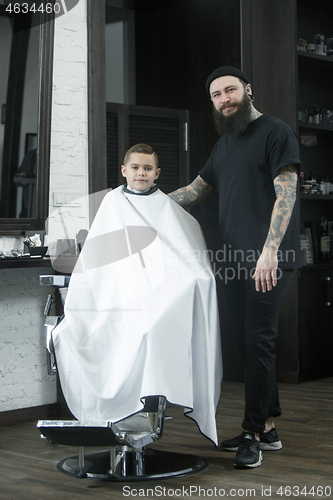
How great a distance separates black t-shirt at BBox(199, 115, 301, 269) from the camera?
2389mm

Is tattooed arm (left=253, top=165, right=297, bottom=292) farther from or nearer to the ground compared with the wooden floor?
farther from the ground

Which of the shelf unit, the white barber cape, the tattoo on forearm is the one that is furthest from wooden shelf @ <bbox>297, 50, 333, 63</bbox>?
the white barber cape

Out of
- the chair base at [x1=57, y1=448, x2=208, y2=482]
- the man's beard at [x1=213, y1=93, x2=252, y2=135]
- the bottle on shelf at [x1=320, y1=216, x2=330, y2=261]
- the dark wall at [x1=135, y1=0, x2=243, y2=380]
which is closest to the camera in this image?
the chair base at [x1=57, y1=448, x2=208, y2=482]

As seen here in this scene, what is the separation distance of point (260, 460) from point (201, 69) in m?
2.69

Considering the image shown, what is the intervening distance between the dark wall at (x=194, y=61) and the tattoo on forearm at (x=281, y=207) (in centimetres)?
168

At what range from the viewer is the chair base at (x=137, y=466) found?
2.17m

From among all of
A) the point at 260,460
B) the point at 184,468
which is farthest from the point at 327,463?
the point at 184,468

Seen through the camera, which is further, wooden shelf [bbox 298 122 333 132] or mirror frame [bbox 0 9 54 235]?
wooden shelf [bbox 298 122 333 132]

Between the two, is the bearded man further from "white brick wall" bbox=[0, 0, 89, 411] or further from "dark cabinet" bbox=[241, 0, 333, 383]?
"dark cabinet" bbox=[241, 0, 333, 383]

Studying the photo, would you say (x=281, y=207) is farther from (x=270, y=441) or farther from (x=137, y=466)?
(x=137, y=466)

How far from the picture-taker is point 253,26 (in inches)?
157

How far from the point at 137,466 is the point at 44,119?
1762mm

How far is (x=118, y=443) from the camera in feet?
6.59

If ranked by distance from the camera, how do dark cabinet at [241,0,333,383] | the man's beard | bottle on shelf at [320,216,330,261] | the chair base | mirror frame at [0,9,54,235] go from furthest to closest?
bottle on shelf at [320,216,330,261], dark cabinet at [241,0,333,383], mirror frame at [0,9,54,235], the man's beard, the chair base
